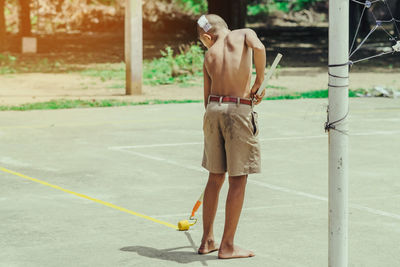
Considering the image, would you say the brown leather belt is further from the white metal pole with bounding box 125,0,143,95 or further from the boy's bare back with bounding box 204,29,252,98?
the white metal pole with bounding box 125,0,143,95

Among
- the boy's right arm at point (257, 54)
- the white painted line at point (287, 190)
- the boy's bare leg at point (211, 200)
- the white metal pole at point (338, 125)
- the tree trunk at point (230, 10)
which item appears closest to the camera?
the white metal pole at point (338, 125)

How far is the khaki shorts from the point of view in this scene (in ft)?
21.4

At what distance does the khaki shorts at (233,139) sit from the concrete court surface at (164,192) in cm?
72

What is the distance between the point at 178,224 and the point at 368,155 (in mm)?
4880

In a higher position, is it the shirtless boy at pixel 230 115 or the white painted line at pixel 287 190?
the shirtless boy at pixel 230 115

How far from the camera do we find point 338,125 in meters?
5.27

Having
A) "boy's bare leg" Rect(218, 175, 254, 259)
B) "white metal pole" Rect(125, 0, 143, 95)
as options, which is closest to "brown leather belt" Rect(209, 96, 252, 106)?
"boy's bare leg" Rect(218, 175, 254, 259)

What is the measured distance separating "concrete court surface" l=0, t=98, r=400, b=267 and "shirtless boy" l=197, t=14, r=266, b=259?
0.42 m

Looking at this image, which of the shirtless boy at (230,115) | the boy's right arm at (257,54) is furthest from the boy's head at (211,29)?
the boy's right arm at (257,54)

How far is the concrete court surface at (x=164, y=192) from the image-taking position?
6.90 metres

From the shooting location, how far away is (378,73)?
27156 millimetres

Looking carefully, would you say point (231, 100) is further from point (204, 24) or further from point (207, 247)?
point (207, 247)

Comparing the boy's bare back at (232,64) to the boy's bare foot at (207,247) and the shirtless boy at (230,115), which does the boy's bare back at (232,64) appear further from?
the boy's bare foot at (207,247)

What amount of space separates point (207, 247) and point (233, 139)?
91 centimetres
